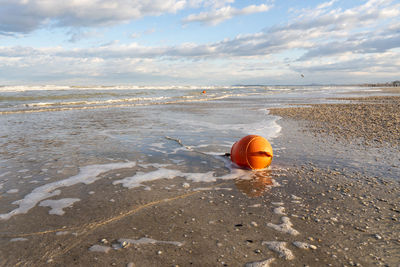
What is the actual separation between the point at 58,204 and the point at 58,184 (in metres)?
1.00

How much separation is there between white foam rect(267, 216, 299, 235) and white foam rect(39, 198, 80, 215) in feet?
10.1

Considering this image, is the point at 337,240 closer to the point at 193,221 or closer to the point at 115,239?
the point at 193,221

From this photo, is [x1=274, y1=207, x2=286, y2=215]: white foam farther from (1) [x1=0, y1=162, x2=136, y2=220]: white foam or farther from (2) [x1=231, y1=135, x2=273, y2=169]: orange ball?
(1) [x1=0, y1=162, x2=136, y2=220]: white foam

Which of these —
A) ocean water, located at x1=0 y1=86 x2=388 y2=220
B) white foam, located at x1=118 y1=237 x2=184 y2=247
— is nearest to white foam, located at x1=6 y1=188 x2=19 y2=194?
ocean water, located at x1=0 y1=86 x2=388 y2=220

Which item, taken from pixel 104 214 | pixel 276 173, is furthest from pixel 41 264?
pixel 276 173

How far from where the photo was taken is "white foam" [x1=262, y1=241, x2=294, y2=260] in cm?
307

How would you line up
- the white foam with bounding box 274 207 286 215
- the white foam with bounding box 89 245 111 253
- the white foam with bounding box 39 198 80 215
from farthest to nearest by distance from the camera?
the white foam with bounding box 39 198 80 215, the white foam with bounding box 274 207 286 215, the white foam with bounding box 89 245 111 253

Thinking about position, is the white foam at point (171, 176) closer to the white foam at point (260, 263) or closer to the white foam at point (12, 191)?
the white foam at point (12, 191)

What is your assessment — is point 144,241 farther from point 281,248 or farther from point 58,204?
point 58,204

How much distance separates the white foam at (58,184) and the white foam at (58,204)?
0.57 feet

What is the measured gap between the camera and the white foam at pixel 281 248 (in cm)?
307

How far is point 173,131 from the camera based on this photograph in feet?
37.1

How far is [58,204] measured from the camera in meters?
4.45

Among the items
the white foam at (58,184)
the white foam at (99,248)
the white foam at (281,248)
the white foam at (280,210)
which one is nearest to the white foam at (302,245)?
the white foam at (281,248)
